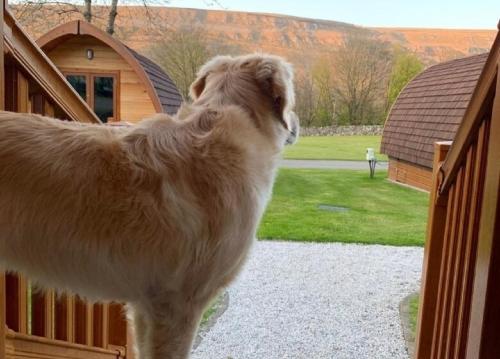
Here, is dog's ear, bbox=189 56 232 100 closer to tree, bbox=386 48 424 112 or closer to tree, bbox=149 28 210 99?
tree, bbox=149 28 210 99

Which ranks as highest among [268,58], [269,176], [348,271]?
[268,58]

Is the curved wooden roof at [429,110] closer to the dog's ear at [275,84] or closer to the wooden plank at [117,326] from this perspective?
the wooden plank at [117,326]

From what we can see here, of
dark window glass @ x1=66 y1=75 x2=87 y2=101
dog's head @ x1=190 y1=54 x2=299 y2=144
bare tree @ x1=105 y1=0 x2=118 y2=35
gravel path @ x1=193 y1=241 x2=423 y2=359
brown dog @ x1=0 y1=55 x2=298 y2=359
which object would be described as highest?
bare tree @ x1=105 y1=0 x2=118 y2=35

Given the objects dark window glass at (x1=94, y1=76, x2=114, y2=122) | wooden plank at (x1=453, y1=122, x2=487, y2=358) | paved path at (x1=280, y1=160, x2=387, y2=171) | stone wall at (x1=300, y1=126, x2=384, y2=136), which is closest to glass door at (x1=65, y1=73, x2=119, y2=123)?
dark window glass at (x1=94, y1=76, x2=114, y2=122)

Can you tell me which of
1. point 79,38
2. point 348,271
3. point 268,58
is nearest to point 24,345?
point 268,58

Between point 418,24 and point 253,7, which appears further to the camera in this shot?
point 418,24

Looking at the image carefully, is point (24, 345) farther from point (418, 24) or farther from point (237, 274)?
point (418, 24)

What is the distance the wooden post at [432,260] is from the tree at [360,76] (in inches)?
227

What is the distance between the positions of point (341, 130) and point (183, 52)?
513cm

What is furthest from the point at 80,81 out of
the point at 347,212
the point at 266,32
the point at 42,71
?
the point at 42,71

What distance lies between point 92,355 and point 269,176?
1003 mm

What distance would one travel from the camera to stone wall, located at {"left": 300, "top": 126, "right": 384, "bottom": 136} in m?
9.41

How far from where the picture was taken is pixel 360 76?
8336 millimetres

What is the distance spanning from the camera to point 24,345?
138 centimetres
